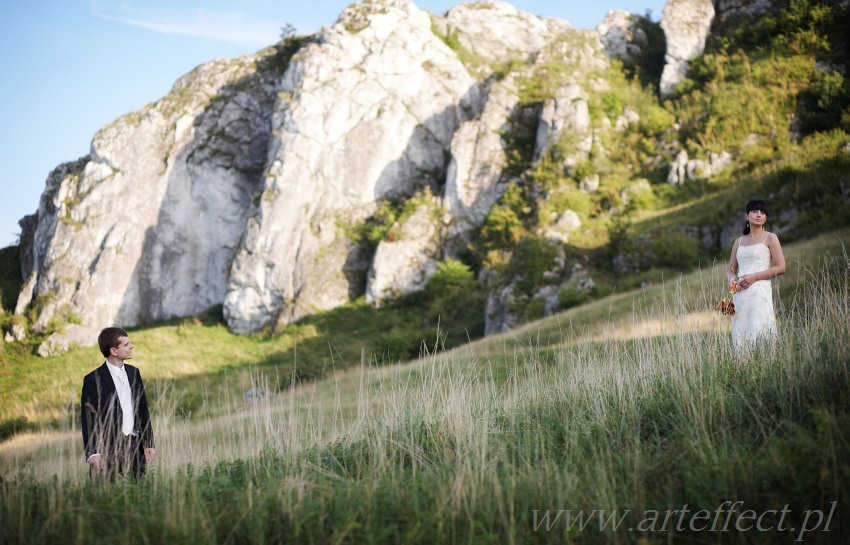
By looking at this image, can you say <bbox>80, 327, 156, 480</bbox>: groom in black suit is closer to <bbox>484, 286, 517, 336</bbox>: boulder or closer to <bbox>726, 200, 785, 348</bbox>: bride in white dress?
<bbox>726, 200, 785, 348</bbox>: bride in white dress

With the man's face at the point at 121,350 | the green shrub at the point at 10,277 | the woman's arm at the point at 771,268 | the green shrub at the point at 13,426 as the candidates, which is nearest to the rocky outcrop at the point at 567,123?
the woman's arm at the point at 771,268

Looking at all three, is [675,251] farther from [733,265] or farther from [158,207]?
[158,207]

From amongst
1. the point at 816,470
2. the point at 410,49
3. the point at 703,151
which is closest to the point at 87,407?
the point at 816,470

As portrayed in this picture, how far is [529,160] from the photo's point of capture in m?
29.2

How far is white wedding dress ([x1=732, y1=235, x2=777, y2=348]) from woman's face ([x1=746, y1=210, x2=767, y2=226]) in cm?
30

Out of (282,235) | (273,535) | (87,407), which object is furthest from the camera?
(282,235)

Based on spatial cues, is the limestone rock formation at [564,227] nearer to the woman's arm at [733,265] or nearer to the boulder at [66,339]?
the woman's arm at [733,265]

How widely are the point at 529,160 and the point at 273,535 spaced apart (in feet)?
93.4

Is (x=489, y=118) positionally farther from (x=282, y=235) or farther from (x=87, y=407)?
(x=87, y=407)

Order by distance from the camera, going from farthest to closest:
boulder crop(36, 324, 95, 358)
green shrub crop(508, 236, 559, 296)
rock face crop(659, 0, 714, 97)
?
boulder crop(36, 324, 95, 358) → rock face crop(659, 0, 714, 97) → green shrub crop(508, 236, 559, 296)

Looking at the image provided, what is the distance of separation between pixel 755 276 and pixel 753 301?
1.20ft

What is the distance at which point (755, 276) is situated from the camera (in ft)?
20.1

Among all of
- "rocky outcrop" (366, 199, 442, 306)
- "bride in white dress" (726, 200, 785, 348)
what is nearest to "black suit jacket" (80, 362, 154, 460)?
"bride in white dress" (726, 200, 785, 348)

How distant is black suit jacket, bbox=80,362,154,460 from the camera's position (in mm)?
4371
